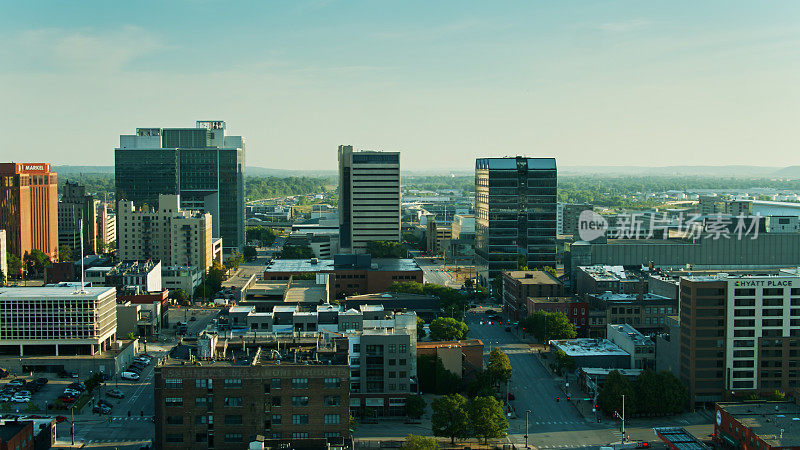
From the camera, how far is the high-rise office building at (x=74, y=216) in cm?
14325

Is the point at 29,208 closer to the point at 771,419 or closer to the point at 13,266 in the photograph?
the point at 13,266

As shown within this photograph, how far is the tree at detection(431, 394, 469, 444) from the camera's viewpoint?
50594 mm

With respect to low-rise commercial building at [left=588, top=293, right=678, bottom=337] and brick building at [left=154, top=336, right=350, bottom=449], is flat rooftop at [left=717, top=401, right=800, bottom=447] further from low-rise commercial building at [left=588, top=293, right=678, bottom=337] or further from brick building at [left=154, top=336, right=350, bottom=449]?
low-rise commercial building at [left=588, top=293, right=678, bottom=337]

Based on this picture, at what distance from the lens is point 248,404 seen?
41531mm

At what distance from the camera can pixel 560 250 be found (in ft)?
487

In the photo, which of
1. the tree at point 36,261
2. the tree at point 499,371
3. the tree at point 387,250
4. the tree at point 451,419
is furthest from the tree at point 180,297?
the tree at point 451,419

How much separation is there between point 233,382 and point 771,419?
31.6 m

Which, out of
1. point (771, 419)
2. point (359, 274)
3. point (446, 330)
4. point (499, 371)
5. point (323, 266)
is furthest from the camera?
point (323, 266)

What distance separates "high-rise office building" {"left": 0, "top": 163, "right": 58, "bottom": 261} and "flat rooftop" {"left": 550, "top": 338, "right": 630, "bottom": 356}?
91483 millimetres

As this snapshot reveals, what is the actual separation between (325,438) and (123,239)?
268ft

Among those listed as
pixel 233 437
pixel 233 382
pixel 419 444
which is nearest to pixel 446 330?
pixel 419 444

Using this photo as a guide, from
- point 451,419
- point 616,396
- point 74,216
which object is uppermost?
point 74,216

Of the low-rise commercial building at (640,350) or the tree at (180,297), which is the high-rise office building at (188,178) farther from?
the low-rise commercial building at (640,350)

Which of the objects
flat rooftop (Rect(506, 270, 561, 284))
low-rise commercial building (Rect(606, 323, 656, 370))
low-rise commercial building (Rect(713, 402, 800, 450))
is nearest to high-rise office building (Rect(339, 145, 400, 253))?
flat rooftop (Rect(506, 270, 561, 284))
